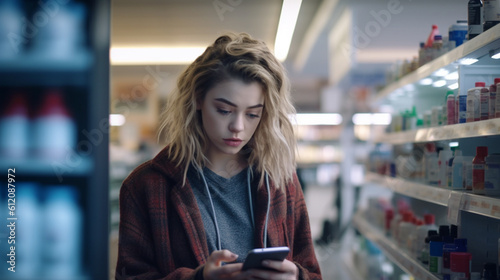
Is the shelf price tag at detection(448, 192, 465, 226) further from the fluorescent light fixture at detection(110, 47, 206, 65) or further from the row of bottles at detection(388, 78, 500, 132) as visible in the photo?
the fluorescent light fixture at detection(110, 47, 206, 65)

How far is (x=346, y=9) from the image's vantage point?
601cm

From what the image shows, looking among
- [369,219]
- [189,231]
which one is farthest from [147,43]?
[189,231]

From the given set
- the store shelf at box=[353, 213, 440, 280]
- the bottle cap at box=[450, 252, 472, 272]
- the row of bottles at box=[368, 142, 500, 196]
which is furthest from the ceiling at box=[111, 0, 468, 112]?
the bottle cap at box=[450, 252, 472, 272]

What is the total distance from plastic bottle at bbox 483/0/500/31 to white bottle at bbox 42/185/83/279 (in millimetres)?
1743

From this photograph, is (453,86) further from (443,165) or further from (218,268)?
(218,268)

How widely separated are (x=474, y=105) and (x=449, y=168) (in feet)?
1.70

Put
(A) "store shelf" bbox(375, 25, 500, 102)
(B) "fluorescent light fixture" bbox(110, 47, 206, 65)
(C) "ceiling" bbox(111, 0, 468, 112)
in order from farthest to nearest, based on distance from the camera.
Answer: (B) "fluorescent light fixture" bbox(110, 47, 206, 65) < (C) "ceiling" bbox(111, 0, 468, 112) < (A) "store shelf" bbox(375, 25, 500, 102)

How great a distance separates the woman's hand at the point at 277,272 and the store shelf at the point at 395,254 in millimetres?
1095

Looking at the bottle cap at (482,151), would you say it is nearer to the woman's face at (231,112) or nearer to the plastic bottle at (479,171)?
the plastic bottle at (479,171)

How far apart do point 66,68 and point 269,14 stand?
143 inches

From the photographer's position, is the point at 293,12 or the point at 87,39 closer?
the point at 87,39

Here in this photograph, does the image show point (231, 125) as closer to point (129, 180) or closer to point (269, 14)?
point (129, 180)

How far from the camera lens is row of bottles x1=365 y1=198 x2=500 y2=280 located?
2.16 m

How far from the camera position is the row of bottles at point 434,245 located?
2.16 meters
